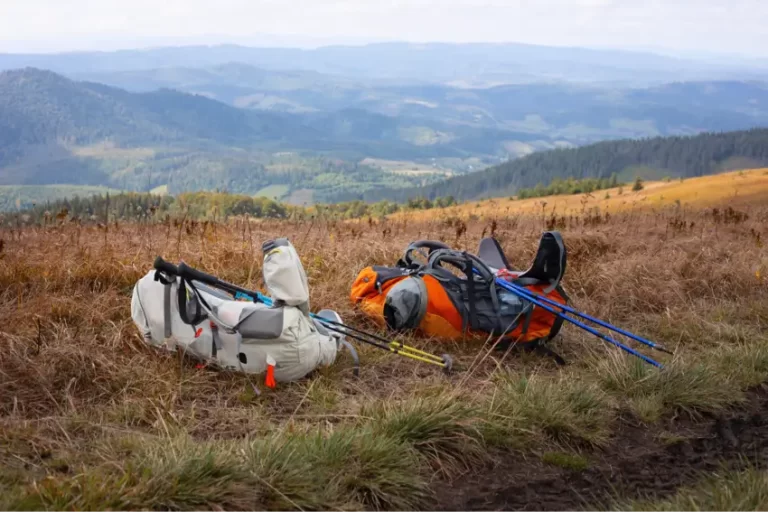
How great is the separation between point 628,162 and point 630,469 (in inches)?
5694

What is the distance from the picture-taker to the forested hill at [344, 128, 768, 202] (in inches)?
5037

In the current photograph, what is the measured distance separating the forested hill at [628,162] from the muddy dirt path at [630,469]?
121253mm

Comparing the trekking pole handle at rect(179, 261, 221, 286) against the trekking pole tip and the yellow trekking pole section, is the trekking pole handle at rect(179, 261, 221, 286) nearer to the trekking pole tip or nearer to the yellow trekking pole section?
the yellow trekking pole section

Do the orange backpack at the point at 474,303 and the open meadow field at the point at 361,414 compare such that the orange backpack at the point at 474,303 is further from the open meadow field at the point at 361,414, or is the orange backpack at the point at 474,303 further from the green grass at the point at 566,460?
the green grass at the point at 566,460

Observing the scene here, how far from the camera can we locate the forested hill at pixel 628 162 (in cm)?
12794

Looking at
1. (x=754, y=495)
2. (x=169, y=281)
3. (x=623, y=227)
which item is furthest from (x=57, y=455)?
(x=623, y=227)

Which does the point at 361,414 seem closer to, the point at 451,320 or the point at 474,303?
the point at 451,320

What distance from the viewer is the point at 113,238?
816 cm

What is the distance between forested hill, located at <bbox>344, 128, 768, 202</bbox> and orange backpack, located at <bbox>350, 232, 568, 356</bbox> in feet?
393

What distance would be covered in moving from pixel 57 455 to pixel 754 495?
3662mm

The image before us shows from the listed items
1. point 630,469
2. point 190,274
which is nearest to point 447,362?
point 630,469

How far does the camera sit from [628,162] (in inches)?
5453

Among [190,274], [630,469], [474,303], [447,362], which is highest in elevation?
[190,274]

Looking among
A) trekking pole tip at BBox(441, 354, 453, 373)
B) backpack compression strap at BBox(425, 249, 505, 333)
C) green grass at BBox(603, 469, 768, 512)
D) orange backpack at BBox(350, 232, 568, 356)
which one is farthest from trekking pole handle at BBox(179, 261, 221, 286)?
green grass at BBox(603, 469, 768, 512)
